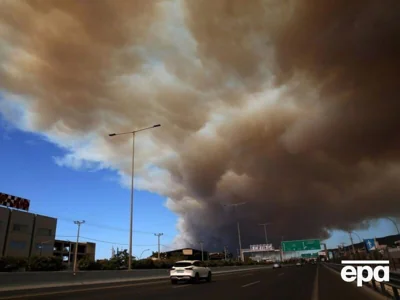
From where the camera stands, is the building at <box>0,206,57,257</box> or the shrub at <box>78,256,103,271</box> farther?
the building at <box>0,206,57,257</box>

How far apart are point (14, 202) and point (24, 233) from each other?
9670 mm

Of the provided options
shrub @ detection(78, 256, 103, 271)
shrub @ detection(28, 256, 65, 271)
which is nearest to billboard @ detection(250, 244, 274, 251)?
shrub @ detection(28, 256, 65, 271)

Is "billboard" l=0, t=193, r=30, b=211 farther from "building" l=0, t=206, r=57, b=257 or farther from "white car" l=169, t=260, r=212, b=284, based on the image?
"white car" l=169, t=260, r=212, b=284

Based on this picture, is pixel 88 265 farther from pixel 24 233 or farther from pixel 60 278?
pixel 24 233

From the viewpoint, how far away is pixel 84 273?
21297 mm

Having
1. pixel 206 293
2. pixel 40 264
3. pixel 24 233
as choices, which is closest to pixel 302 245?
pixel 40 264

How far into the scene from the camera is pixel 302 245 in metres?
85.4

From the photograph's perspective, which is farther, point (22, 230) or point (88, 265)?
point (22, 230)

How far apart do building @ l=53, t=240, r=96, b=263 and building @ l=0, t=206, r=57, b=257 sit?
802 inches

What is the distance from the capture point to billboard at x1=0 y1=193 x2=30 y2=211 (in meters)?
78.2

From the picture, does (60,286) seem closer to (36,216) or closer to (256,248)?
(36,216)

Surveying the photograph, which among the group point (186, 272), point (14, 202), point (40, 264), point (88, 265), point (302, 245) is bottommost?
point (186, 272)

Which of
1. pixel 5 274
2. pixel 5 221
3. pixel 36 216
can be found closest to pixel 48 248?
pixel 36 216

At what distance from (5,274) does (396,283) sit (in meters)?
15.6
